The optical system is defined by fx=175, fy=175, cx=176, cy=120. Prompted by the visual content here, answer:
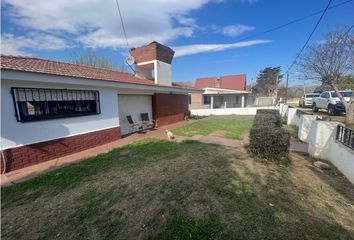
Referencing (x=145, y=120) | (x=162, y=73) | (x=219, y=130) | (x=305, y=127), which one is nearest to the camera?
(x=305, y=127)

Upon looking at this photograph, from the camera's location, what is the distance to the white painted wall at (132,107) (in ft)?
34.1

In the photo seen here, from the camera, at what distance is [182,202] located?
3363mm

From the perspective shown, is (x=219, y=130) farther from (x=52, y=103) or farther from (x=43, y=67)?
(x=43, y=67)

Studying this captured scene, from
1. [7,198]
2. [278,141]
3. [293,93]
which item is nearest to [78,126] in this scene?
[7,198]

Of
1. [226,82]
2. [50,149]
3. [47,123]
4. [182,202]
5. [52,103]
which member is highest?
[226,82]

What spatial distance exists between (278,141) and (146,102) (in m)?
8.86

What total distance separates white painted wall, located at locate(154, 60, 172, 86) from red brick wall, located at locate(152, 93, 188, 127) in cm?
159

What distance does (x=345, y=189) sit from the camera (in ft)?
12.8

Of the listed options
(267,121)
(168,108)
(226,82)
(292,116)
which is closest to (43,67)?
(267,121)

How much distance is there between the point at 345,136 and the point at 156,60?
40.1 ft

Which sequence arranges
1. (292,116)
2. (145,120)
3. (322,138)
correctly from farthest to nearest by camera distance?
1. (292,116)
2. (145,120)
3. (322,138)

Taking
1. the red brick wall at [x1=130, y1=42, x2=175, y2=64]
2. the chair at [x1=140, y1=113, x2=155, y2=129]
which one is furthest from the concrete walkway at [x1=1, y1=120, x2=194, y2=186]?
the red brick wall at [x1=130, y1=42, x2=175, y2=64]

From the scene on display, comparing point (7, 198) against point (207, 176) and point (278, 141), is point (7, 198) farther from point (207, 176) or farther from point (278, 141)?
point (278, 141)

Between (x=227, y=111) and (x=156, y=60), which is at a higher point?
(x=156, y=60)
